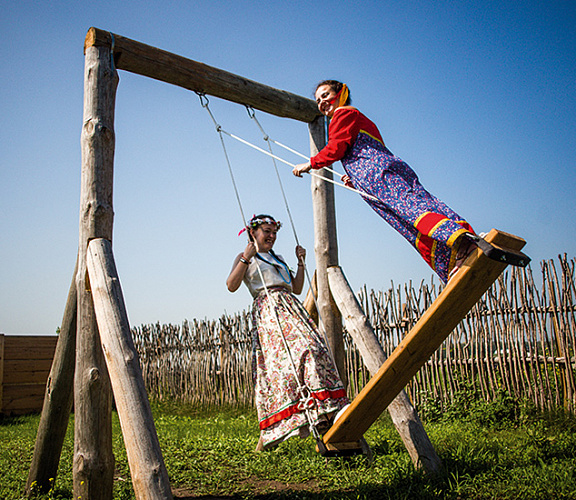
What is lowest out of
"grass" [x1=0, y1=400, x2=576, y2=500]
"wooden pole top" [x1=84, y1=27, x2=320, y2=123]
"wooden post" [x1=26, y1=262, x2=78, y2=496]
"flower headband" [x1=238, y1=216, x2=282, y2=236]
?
"grass" [x1=0, y1=400, x2=576, y2=500]

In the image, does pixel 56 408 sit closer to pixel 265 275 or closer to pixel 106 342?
pixel 106 342

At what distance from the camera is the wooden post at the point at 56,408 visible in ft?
11.3

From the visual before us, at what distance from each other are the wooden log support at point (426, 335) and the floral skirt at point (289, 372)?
547 mm

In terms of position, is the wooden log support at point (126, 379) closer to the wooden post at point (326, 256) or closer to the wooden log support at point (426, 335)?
the wooden log support at point (426, 335)

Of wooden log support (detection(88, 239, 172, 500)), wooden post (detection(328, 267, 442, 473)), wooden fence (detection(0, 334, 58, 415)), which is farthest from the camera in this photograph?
wooden fence (detection(0, 334, 58, 415))

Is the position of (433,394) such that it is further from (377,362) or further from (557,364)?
(377,362)

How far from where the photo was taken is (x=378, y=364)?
374 centimetres

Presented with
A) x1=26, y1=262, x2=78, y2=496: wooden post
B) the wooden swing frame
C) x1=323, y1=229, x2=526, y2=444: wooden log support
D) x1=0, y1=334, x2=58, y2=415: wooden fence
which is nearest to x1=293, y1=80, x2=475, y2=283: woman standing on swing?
x1=323, y1=229, x2=526, y2=444: wooden log support

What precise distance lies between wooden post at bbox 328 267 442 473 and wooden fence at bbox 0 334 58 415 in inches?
305

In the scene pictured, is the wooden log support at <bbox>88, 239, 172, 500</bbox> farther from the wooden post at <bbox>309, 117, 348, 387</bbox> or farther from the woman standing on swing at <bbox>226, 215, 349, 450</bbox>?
the wooden post at <bbox>309, 117, 348, 387</bbox>

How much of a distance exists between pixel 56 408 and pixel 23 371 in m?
7.05

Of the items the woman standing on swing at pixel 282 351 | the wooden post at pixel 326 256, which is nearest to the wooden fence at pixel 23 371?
the woman standing on swing at pixel 282 351

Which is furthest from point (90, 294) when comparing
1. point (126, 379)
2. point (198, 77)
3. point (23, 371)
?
point (23, 371)

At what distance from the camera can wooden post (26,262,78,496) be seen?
136 inches
